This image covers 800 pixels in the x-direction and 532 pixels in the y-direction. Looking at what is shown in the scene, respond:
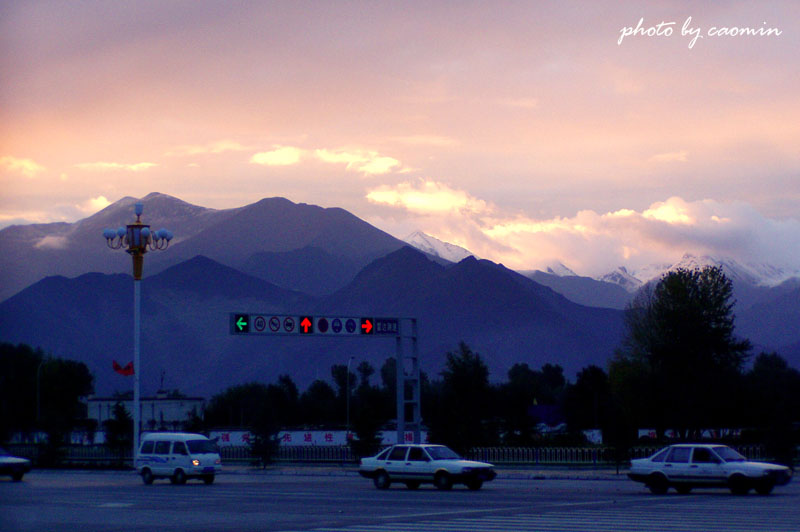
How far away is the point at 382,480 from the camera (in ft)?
114

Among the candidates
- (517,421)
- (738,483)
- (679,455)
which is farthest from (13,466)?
(517,421)

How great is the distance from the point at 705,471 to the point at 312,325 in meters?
20.9

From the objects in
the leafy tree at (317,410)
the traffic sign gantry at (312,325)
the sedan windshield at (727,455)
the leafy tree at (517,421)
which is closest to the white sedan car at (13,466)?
the traffic sign gantry at (312,325)

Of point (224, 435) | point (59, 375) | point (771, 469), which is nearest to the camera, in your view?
point (771, 469)

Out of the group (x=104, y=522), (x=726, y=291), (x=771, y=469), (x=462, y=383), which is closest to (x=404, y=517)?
(x=104, y=522)

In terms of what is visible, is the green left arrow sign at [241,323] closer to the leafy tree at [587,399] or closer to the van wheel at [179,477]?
the van wheel at [179,477]

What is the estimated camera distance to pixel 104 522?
869 inches

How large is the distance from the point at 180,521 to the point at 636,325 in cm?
6093

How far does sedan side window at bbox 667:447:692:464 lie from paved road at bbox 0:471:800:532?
110 centimetres

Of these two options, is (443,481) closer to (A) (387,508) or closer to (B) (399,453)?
(B) (399,453)

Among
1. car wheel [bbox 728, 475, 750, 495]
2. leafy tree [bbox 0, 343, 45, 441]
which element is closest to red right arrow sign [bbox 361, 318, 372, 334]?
car wheel [bbox 728, 475, 750, 495]

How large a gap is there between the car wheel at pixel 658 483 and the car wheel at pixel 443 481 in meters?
6.35

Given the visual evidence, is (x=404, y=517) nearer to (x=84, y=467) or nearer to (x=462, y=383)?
(x=462, y=383)

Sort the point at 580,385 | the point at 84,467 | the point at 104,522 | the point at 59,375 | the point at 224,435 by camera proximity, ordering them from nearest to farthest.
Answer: the point at 104,522 < the point at 84,467 < the point at 224,435 < the point at 580,385 < the point at 59,375
